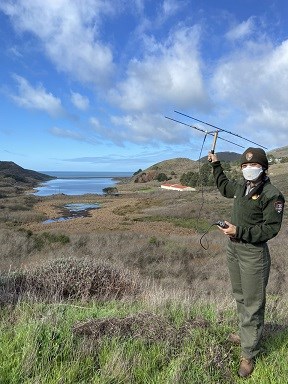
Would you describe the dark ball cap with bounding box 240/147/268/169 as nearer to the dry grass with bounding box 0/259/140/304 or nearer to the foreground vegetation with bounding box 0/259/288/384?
the foreground vegetation with bounding box 0/259/288/384

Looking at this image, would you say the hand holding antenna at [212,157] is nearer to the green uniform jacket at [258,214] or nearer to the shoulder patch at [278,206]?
the green uniform jacket at [258,214]

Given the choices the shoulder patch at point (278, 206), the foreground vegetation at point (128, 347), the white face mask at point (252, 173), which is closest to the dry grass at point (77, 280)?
the foreground vegetation at point (128, 347)

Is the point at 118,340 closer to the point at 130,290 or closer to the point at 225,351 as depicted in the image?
the point at 225,351

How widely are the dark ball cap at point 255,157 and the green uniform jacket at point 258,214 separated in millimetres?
188

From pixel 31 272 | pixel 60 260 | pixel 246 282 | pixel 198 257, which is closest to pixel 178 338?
pixel 246 282

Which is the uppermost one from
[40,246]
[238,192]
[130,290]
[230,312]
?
[238,192]

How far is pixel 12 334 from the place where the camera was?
3.56m

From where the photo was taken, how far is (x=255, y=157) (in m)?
3.60

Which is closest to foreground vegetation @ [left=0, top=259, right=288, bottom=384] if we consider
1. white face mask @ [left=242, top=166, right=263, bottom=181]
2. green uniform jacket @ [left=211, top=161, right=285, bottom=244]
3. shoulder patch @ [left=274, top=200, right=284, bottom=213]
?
green uniform jacket @ [left=211, top=161, right=285, bottom=244]

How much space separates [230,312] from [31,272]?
474 cm

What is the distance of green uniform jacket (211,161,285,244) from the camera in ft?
11.1

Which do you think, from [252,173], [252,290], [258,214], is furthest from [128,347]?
[252,173]

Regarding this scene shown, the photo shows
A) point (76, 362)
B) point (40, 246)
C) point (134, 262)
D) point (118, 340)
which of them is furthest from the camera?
point (40, 246)

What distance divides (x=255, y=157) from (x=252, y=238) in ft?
2.48
